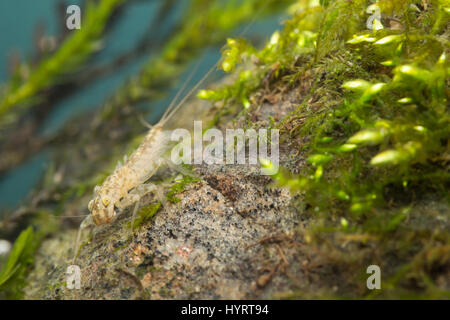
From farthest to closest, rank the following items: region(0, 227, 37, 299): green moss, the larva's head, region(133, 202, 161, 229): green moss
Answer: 1. region(0, 227, 37, 299): green moss
2. the larva's head
3. region(133, 202, 161, 229): green moss

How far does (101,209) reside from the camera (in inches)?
70.0

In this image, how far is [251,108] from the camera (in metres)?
2.11

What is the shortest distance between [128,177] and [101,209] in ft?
0.89

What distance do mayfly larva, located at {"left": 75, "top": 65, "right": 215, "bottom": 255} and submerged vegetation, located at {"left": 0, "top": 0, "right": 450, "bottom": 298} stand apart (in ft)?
0.78

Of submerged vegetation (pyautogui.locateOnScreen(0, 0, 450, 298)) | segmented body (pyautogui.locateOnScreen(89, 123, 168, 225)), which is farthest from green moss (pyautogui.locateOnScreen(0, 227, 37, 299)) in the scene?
segmented body (pyautogui.locateOnScreen(89, 123, 168, 225))

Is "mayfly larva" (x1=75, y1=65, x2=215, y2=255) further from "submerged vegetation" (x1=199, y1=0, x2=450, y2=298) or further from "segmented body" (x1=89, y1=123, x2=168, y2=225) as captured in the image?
"submerged vegetation" (x1=199, y1=0, x2=450, y2=298)

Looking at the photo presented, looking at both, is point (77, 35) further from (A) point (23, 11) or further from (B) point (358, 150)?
(A) point (23, 11)

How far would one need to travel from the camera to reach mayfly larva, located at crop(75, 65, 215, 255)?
5.89ft

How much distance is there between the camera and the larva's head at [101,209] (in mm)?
1778

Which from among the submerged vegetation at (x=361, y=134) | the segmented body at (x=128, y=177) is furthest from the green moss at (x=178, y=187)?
the segmented body at (x=128, y=177)

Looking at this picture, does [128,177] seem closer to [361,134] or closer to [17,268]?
[17,268]

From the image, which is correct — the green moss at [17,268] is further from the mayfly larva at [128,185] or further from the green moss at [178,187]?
the green moss at [178,187]

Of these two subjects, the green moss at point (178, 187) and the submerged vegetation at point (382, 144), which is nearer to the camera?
the submerged vegetation at point (382, 144)
